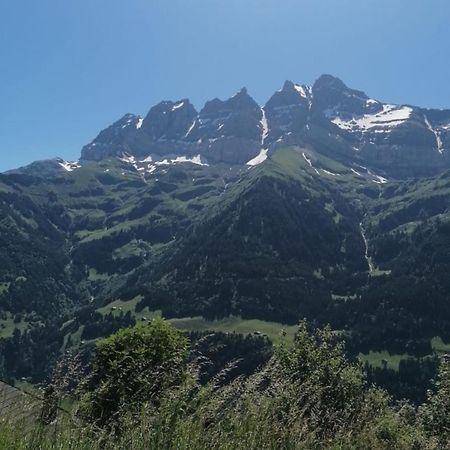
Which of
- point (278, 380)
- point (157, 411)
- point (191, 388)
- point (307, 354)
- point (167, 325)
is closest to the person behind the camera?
point (157, 411)

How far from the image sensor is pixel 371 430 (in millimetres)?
10266

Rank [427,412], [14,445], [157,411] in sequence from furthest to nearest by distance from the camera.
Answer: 1. [427,412]
2. [157,411]
3. [14,445]

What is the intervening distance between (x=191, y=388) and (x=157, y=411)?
3.01ft

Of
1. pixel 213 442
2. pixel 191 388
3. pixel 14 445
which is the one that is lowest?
pixel 14 445

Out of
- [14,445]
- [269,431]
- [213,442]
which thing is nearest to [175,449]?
[213,442]

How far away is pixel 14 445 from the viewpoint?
837cm

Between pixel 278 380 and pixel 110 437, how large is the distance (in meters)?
4.01

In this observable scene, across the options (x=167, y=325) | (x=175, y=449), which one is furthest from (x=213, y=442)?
(x=167, y=325)

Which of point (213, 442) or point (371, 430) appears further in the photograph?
point (371, 430)

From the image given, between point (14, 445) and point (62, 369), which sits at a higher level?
point (62, 369)

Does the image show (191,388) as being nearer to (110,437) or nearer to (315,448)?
(110,437)

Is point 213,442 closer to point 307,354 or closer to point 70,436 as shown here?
point 70,436

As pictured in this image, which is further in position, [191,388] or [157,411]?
[191,388]

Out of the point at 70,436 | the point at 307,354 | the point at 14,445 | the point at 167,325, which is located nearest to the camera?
the point at 14,445
